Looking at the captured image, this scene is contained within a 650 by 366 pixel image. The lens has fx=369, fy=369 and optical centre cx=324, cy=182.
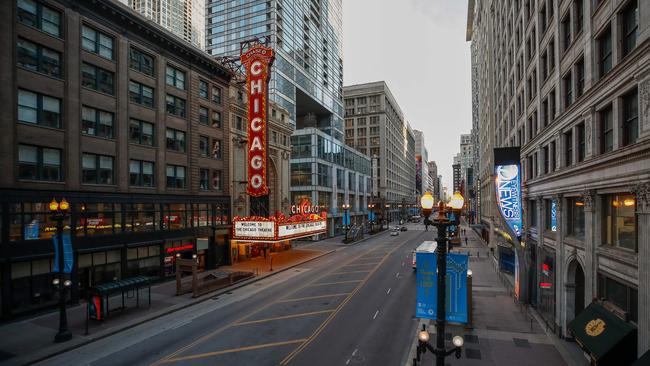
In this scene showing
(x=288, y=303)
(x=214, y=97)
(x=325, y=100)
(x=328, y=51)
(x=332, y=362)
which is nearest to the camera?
(x=332, y=362)

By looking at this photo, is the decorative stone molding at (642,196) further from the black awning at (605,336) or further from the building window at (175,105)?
the building window at (175,105)

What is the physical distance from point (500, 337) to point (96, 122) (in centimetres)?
2930

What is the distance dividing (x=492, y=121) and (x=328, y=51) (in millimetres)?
51833

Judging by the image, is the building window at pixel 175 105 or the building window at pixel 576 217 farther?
the building window at pixel 175 105

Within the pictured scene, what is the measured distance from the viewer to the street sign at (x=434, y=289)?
42.1ft

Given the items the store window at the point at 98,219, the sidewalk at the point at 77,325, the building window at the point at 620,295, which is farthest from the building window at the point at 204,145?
the building window at the point at 620,295

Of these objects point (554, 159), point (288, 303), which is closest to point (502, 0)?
point (554, 159)

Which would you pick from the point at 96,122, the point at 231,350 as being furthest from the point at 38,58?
the point at 231,350

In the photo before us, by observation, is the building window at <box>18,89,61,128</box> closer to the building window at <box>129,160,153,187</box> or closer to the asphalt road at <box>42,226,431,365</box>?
the building window at <box>129,160,153,187</box>

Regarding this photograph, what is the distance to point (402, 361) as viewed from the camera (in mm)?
15727

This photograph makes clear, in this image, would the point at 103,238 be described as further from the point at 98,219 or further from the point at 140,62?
the point at 140,62

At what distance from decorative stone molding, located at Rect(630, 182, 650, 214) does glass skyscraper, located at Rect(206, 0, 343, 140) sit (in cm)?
5709

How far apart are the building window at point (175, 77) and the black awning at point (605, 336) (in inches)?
1346

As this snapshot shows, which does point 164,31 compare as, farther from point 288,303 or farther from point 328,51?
point 328,51
